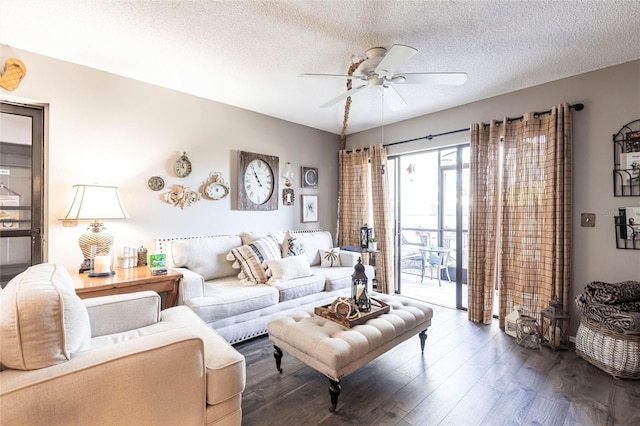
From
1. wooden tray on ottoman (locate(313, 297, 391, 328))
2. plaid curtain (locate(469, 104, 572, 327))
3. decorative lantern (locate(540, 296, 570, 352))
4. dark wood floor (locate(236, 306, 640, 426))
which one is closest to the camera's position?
dark wood floor (locate(236, 306, 640, 426))

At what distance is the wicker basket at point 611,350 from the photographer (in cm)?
211

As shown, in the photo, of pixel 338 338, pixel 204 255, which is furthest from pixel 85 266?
pixel 338 338

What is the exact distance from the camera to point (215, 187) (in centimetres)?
348

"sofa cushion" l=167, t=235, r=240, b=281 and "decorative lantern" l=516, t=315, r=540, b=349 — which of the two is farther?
"sofa cushion" l=167, t=235, r=240, b=281

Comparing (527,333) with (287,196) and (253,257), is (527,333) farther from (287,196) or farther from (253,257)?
(287,196)

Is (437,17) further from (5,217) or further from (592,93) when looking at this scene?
(5,217)

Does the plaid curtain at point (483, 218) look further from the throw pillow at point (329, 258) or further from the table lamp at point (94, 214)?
the table lamp at point (94, 214)

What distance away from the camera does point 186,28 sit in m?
2.06

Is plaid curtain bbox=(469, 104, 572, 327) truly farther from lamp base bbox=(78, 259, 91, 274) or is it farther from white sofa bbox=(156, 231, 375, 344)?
lamp base bbox=(78, 259, 91, 274)

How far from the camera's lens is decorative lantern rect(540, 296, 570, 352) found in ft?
8.55

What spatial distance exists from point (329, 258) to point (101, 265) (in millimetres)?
2487

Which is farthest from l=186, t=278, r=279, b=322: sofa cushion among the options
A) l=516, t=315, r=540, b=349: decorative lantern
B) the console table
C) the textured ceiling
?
l=516, t=315, r=540, b=349: decorative lantern

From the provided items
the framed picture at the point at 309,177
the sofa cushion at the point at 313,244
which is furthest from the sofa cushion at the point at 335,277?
the framed picture at the point at 309,177

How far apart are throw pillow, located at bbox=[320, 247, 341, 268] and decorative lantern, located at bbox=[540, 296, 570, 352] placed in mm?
2262
